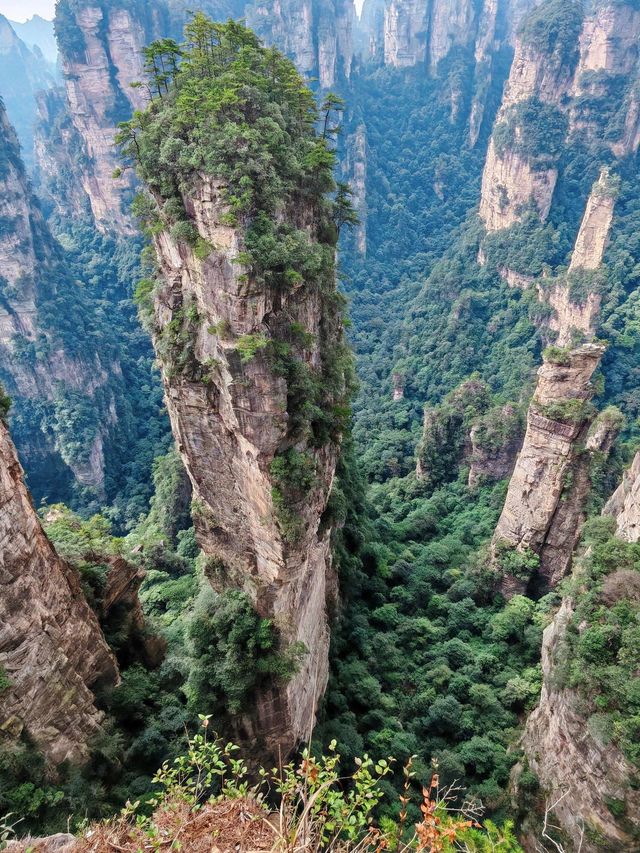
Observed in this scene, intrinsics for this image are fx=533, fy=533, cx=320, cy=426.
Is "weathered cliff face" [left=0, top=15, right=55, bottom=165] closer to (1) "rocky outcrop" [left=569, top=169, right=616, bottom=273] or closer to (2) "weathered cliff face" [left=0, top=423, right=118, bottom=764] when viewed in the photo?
(1) "rocky outcrop" [left=569, top=169, right=616, bottom=273]

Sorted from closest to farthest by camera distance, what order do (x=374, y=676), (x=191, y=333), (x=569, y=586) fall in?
(x=191, y=333) < (x=569, y=586) < (x=374, y=676)

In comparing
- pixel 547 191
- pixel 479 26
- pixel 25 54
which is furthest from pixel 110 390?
pixel 25 54

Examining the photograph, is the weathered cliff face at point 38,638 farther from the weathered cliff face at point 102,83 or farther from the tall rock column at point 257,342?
the weathered cliff face at point 102,83

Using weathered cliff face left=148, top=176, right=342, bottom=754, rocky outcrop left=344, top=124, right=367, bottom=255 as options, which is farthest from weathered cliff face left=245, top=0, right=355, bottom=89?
weathered cliff face left=148, top=176, right=342, bottom=754

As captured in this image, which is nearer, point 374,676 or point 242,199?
point 242,199

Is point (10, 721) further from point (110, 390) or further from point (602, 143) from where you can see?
point (602, 143)

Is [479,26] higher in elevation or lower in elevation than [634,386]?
Result: higher
